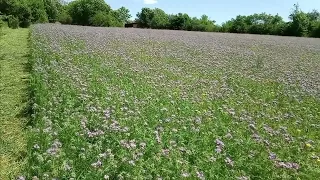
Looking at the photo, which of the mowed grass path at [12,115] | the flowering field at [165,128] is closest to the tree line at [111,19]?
the mowed grass path at [12,115]

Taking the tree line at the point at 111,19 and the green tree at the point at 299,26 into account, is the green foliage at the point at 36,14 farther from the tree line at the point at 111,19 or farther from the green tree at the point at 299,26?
the green tree at the point at 299,26

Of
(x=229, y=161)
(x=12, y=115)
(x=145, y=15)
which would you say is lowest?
(x=145, y=15)

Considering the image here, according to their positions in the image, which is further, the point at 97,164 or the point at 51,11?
the point at 51,11

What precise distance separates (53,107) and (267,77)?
7.79 metres

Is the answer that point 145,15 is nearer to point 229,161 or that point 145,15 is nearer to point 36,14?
point 36,14

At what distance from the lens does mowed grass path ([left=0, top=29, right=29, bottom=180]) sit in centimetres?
515

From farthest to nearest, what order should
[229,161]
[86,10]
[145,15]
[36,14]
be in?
[145,15] → [86,10] → [36,14] → [229,161]

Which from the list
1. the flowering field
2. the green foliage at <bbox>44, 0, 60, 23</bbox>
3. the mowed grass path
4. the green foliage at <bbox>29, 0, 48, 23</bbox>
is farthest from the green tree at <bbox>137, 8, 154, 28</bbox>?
the flowering field

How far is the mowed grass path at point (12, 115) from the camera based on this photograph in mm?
5150

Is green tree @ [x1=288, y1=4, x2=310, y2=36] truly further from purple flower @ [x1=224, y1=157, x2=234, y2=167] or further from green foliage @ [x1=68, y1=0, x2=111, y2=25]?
purple flower @ [x1=224, y1=157, x2=234, y2=167]

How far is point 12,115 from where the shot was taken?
719 cm

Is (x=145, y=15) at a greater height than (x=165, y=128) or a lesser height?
lesser

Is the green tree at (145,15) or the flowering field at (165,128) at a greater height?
the flowering field at (165,128)

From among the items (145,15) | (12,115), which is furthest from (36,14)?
(145,15)
